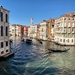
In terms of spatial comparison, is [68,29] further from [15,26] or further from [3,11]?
[15,26]

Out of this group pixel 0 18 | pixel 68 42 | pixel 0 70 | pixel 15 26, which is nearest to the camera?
pixel 0 70

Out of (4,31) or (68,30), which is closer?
(4,31)

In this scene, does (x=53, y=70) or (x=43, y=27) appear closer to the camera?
(x=53, y=70)

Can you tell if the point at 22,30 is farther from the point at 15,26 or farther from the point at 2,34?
the point at 2,34

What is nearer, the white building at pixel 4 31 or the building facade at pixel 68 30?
the white building at pixel 4 31

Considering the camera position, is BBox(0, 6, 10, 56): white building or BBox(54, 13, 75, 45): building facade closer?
BBox(0, 6, 10, 56): white building

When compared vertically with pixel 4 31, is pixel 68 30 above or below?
above

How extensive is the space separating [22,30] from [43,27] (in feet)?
169

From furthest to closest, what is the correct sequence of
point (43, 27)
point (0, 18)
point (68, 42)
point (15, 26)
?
point (15, 26), point (43, 27), point (68, 42), point (0, 18)

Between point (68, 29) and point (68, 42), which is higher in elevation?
point (68, 29)

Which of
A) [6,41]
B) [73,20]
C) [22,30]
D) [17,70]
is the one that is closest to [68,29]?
[73,20]

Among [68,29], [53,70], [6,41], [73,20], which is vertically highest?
[73,20]

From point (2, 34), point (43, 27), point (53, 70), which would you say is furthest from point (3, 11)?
point (43, 27)

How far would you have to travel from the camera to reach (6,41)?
23250 millimetres
